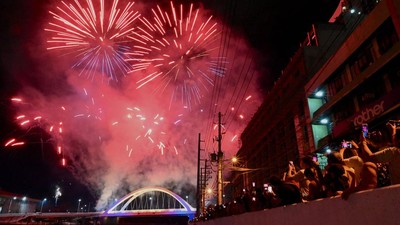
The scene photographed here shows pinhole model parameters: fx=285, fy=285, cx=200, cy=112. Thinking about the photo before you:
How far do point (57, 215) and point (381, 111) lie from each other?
83.3 m

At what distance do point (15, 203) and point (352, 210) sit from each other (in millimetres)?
83473

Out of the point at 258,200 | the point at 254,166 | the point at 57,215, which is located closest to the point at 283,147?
the point at 254,166

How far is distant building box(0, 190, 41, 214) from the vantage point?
206 feet

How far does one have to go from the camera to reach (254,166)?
5978 centimetres

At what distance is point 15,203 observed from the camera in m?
69.7

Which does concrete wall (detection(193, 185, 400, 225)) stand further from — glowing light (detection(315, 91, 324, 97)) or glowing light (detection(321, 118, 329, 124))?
glowing light (detection(315, 91, 324, 97))

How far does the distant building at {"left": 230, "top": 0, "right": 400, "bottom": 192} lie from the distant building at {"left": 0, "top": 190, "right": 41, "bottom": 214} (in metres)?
57.1

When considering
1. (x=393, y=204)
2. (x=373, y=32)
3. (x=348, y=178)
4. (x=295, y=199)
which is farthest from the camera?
(x=373, y=32)

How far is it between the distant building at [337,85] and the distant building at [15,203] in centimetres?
5707

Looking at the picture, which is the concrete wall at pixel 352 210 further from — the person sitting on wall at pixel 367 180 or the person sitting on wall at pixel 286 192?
the person sitting on wall at pixel 286 192

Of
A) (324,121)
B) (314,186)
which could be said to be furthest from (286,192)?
(324,121)

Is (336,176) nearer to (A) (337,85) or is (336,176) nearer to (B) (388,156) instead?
(B) (388,156)

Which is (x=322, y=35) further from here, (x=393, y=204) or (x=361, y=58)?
(x=393, y=204)

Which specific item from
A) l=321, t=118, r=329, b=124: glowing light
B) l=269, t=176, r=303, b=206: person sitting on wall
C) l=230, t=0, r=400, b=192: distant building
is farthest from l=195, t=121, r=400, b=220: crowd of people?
l=321, t=118, r=329, b=124: glowing light
